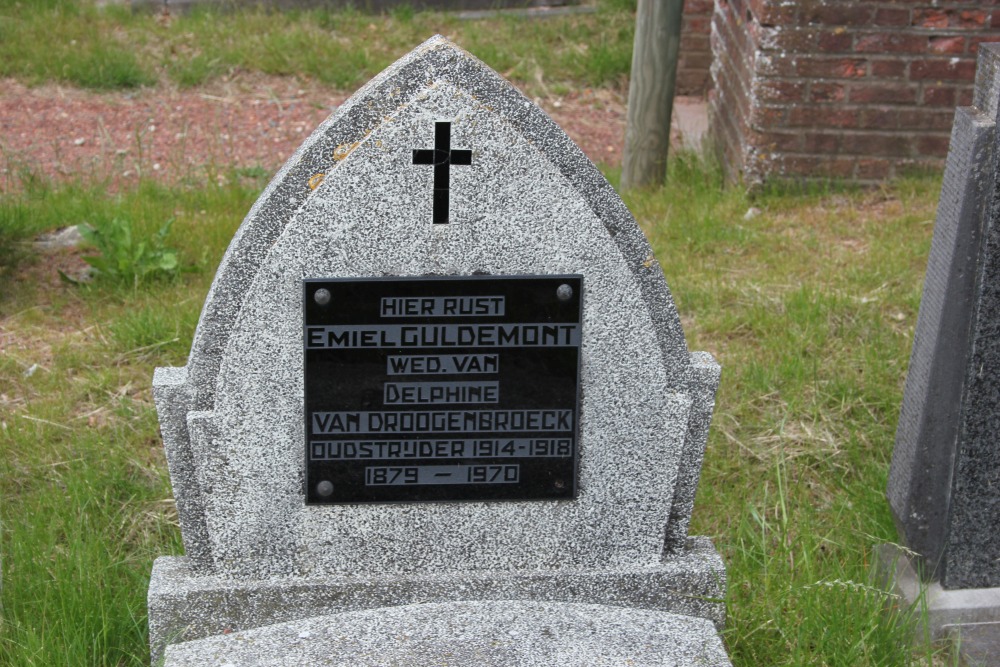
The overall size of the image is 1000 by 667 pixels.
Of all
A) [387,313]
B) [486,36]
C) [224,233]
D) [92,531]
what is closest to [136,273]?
[224,233]

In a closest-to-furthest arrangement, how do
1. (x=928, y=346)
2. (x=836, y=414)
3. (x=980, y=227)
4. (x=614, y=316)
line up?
(x=614, y=316)
(x=980, y=227)
(x=928, y=346)
(x=836, y=414)

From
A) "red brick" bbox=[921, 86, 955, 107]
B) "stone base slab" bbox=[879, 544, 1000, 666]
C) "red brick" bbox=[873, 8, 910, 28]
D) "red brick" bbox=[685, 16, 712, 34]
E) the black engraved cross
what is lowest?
"stone base slab" bbox=[879, 544, 1000, 666]

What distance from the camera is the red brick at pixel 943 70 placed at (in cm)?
481

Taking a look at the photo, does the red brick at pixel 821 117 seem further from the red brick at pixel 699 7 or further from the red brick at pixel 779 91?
the red brick at pixel 699 7

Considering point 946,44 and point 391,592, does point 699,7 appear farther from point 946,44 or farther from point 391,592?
point 391,592

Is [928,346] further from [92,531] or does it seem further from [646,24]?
[646,24]

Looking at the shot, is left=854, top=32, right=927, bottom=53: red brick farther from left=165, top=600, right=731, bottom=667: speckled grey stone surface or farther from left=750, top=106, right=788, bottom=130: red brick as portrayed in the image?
left=165, top=600, right=731, bottom=667: speckled grey stone surface

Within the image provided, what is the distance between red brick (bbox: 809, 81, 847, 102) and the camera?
4.82 meters

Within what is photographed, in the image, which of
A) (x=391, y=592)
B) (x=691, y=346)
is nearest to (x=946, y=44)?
(x=691, y=346)

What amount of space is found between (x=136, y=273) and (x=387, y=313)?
2149 mm

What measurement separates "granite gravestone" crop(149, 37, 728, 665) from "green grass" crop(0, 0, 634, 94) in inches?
182

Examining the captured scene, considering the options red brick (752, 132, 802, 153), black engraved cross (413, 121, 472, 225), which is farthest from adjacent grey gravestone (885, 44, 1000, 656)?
red brick (752, 132, 802, 153)

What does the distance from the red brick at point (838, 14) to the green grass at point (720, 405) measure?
0.70 meters

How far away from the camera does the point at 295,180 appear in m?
2.03
